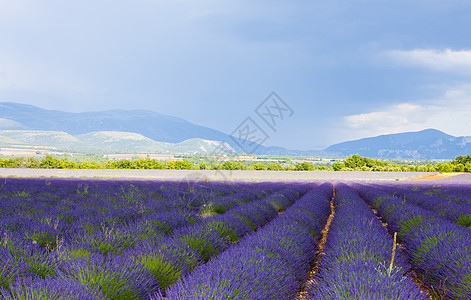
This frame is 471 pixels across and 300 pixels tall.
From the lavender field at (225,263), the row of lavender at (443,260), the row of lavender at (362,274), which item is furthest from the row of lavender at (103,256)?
the row of lavender at (443,260)

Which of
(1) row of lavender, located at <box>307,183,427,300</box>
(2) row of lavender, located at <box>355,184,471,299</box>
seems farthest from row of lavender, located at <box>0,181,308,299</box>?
(2) row of lavender, located at <box>355,184,471,299</box>

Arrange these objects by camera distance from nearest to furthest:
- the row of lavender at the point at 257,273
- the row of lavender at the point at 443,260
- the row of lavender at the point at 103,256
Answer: the row of lavender at the point at 257,273 → the row of lavender at the point at 103,256 → the row of lavender at the point at 443,260

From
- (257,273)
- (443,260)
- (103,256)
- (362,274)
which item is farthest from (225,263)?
(443,260)

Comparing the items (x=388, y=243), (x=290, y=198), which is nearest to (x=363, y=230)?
(x=388, y=243)

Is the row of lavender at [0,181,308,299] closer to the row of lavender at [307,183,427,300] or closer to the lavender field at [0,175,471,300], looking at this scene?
the lavender field at [0,175,471,300]

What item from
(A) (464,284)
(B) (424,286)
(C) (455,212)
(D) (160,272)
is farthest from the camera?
(C) (455,212)

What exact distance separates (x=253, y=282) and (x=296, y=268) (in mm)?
900

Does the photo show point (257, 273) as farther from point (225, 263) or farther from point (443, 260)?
point (443, 260)

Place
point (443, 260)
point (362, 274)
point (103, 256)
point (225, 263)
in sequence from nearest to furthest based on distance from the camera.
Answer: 1. point (362, 274)
2. point (225, 263)
3. point (103, 256)
4. point (443, 260)

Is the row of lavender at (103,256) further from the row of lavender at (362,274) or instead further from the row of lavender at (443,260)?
the row of lavender at (443,260)

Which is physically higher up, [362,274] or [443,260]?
[362,274]

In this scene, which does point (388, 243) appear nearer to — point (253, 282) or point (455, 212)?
point (253, 282)

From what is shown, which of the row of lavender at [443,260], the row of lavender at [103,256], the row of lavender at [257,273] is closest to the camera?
the row of lavender at [257,273]

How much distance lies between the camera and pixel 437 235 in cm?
343
